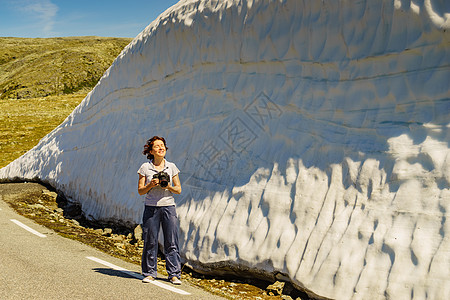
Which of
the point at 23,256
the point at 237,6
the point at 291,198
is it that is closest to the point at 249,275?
the point at 291,198

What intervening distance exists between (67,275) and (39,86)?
10382 cm

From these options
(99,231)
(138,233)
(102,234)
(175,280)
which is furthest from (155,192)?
(99,231)

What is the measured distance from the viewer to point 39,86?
333ft

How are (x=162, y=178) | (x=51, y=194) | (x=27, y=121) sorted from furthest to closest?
1. (x=27, y=121)
2. (x=51, y=194)
3. (x=162, y=178)

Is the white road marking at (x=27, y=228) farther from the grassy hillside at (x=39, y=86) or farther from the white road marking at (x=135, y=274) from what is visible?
the grassy hillside at (x=39, y=86)

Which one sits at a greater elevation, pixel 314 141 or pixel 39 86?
pixel 39 86

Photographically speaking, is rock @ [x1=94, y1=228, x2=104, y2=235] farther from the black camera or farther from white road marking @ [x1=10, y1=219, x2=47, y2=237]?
the black camera

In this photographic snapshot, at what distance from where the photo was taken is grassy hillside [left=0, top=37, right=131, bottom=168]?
39125 millimetres

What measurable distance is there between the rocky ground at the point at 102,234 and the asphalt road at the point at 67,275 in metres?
0.52

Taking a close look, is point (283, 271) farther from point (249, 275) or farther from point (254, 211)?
point (254, 211)

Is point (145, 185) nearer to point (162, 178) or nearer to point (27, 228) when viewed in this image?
point (162, 178)

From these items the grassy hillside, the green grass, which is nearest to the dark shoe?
the grassy hillside

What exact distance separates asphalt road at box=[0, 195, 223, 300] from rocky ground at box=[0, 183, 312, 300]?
52 cm

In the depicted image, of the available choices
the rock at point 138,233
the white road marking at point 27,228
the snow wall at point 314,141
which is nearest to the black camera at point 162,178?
the snow wall at point 314,141
